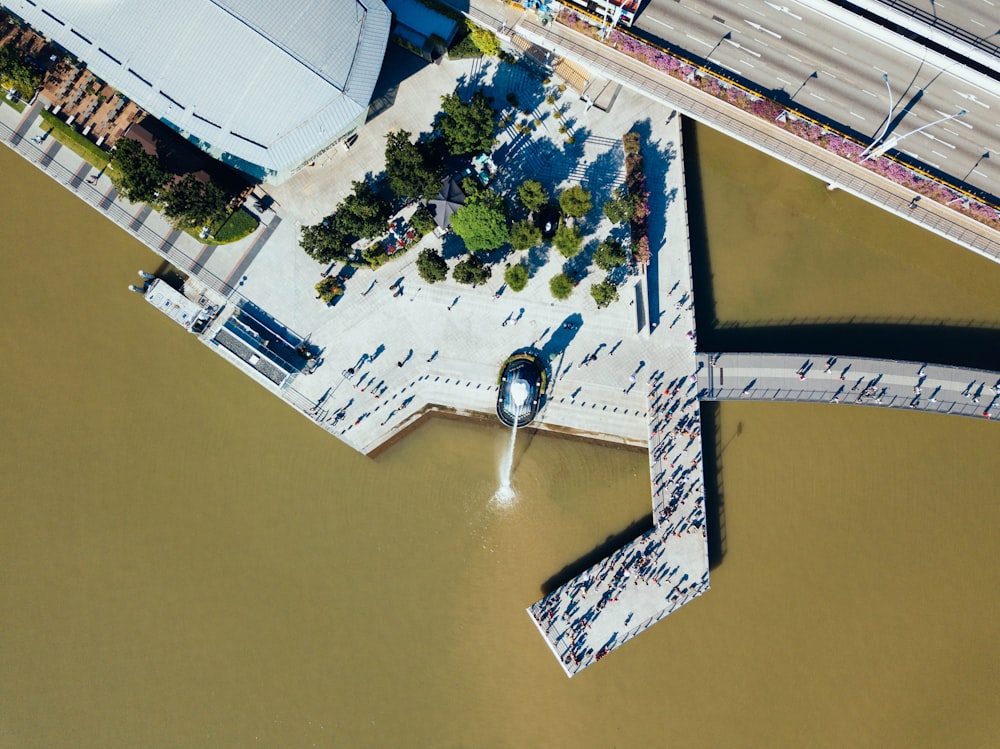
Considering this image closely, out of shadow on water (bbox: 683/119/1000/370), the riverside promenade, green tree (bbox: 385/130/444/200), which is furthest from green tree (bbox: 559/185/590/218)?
shadow on water (bbox: 683/119/1000/370)

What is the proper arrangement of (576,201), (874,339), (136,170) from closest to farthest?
(136,170) < (576,201) < (874,339)

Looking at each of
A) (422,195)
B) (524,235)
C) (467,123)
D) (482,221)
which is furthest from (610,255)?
(422,195)

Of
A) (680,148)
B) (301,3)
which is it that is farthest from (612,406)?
(301,3)

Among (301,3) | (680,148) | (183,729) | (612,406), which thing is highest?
(680,148)

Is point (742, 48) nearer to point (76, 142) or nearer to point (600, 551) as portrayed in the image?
point (600, 551)

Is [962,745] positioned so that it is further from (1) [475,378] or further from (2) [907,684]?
(1) [475,378]

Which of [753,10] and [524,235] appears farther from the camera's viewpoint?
[753,10]
